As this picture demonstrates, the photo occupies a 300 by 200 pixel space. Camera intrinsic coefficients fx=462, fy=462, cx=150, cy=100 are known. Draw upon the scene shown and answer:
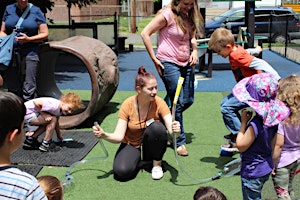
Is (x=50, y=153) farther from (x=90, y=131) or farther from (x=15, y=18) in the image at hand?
(x=15, y=18)

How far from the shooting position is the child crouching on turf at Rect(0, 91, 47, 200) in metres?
1.68

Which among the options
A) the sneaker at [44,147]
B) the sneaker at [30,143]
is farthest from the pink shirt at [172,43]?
the sneaker at [30,143]

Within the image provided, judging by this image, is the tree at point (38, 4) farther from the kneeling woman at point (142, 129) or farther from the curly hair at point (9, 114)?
the curly hair at point (9, 114)

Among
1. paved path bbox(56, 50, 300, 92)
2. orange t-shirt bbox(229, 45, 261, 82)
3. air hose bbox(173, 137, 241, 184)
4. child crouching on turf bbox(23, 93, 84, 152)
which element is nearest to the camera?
air hose bbox(173, 137, 241, 184)

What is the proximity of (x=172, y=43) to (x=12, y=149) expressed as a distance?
10.1 feet

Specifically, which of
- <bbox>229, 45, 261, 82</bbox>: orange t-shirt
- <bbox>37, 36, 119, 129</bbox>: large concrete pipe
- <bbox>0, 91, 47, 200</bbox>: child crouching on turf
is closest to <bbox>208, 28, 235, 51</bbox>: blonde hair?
<bbox>229, 45, 261, 82</bbox>: orange t-shirt

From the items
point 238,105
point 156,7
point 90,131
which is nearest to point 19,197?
point 238,105

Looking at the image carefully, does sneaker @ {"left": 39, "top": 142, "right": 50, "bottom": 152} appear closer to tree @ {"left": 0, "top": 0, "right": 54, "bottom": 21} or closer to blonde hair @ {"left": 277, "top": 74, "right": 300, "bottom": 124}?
blonde hair @ {"left": 277, "top": 74, "right": 300, "bottom": 124}

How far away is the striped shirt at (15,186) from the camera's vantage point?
175 centimetres

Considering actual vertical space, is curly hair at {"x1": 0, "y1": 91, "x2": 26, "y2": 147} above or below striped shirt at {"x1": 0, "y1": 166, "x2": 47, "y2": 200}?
above

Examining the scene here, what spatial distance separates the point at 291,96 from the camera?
9.70ft

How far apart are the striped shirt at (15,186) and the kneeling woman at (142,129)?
2255mm

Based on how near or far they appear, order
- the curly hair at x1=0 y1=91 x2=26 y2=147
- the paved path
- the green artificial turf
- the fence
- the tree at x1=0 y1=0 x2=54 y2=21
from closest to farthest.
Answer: the curly hair at x1=0 y1=91 x2=26 y2=147, the green artificial turf, the paved path, the tree at x1=0 y1=0 x2=54 y2=21, the fence

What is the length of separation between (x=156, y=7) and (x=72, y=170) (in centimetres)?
3816
